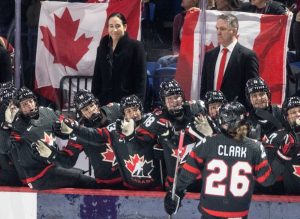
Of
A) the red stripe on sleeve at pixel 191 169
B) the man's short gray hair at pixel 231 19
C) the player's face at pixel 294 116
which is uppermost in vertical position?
the man's short gray hair at pixel 231 19

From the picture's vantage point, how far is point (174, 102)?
1095 centimetres

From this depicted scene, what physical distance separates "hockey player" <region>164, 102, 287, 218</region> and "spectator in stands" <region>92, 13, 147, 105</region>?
178 centimetres

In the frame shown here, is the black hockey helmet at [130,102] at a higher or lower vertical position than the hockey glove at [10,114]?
higher

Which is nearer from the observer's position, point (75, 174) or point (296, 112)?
point (296, 112)

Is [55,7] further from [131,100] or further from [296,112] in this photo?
[296,112]

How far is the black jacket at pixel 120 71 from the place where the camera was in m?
11.7

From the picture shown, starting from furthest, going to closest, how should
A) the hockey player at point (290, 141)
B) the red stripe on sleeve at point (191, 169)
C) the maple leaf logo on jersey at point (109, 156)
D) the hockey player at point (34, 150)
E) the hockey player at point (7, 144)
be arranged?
1. the hockey player at point (7, 144)
2. the maple leaf logo on jersey at point (109, 156)
3. the hockey player at point (34, 150)
4. the hockey player at point (290, 141)
5. the red stripe on sleeve at point (191, 169)

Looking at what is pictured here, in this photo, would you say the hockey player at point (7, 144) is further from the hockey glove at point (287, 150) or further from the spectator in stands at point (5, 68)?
the hockey glove at point (287, 150)

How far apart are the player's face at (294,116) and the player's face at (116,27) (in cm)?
201

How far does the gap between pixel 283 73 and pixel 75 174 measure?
2.27 m

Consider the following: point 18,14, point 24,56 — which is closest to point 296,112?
point 18,14

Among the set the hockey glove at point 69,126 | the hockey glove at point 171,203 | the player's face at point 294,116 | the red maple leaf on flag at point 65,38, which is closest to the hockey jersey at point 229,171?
the hockey glove at point 171,203

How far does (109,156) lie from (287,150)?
5.68ft

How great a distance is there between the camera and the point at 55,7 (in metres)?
12.6
